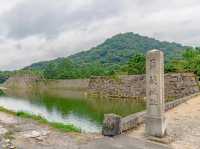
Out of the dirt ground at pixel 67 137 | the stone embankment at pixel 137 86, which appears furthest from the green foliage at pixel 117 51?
the dirt ground at pixel 67 137

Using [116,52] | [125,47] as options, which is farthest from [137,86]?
[125,47]

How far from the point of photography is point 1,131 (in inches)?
282

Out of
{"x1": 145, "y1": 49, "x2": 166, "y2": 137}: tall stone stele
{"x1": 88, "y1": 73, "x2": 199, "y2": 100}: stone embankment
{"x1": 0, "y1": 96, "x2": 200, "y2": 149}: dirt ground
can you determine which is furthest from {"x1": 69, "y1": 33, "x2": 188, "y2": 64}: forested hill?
{"x1": 145, "y1": 49, "x2": 166, "y2": 137}: tall stone stele

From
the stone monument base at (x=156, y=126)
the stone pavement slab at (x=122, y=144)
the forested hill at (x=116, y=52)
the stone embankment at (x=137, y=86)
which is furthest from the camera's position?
the forested hill at (x=116, y=52)

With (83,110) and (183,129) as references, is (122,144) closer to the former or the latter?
→ (183,129)

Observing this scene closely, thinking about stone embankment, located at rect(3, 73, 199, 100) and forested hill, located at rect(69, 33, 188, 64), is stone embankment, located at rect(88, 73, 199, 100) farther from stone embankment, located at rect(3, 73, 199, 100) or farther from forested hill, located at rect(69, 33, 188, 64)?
forested hill, located at rect(69, 33, 188, 64)

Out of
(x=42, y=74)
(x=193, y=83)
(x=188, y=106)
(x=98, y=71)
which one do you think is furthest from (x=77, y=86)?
(x=188, y=106)

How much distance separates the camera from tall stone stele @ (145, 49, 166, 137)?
6.71m

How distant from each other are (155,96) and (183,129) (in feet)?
5.39

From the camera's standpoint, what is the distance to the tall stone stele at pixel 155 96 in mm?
6711

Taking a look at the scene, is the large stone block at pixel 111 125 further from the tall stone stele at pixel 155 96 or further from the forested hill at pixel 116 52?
the forested hill at pixel 116 52

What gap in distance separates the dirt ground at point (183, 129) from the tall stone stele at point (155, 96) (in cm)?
33

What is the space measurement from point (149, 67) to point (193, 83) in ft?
40.7

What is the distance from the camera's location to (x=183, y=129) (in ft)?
25.2
